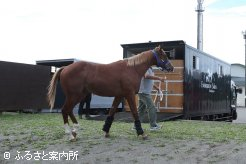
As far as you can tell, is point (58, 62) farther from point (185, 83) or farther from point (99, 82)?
point (99, 82)

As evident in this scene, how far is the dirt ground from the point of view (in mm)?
6402

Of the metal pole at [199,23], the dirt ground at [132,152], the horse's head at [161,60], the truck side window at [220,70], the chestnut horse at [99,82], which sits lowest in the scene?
the dirt ground at [132,152]

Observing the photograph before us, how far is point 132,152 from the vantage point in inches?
273

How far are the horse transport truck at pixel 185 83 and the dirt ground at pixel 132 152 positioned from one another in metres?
4.89

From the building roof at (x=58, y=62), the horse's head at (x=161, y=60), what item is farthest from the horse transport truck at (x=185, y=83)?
the building roof at (x=58, y=62)

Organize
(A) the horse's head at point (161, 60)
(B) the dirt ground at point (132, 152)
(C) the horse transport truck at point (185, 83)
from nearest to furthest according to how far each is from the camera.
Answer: (B) the dirt ground at point (132, 152) < (A) the horse's head at point (161, 60) < (C) the horse transport truck at point (185, 83)

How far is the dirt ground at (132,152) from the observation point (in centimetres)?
640

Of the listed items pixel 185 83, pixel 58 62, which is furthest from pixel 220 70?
pixel 58 62

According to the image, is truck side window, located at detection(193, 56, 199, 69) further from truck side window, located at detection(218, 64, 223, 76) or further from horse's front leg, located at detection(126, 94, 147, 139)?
horse's front leg, located at detection(126, 94, 147, 139)

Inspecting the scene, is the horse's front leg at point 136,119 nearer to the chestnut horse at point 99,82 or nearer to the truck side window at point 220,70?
the chestnut horse at point 99,82

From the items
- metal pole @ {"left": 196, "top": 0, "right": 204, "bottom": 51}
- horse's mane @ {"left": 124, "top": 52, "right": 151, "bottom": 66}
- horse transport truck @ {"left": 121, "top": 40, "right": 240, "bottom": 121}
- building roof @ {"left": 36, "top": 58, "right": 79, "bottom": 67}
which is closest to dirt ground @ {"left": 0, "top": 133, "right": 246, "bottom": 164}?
horse's mane @ {"left": 124, "top": 52, "right": 151, "bottom": 66}

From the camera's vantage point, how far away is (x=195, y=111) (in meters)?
15.3

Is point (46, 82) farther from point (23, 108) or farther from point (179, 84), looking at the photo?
point (179, 84)

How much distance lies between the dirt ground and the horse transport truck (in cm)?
489
